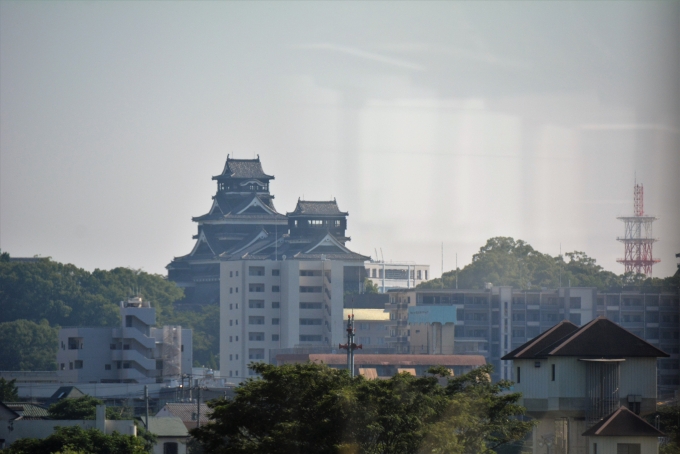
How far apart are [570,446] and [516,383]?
2600 millimetres

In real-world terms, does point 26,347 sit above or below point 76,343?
below

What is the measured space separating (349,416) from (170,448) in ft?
81.5

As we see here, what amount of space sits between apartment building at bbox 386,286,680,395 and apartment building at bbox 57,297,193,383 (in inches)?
883

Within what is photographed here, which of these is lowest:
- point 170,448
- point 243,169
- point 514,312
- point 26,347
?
point 170,448

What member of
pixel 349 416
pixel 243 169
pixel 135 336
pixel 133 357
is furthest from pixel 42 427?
pixel 243 169

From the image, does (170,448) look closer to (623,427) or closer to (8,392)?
(8,392)

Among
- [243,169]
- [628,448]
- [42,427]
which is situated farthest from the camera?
[243,169]

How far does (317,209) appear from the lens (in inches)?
5231

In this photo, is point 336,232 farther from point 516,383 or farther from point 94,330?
point 516,383

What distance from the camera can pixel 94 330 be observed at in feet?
302

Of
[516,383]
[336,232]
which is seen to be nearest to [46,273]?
[336,232]

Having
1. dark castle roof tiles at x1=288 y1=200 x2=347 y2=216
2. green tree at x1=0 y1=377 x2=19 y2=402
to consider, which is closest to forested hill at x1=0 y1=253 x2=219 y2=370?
dark castle roof tiles at x1=288 y1=200 x2=347 y2=216

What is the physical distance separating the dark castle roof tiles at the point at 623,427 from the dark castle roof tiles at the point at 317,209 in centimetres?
9851

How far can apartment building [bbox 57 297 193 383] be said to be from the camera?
91.5m
